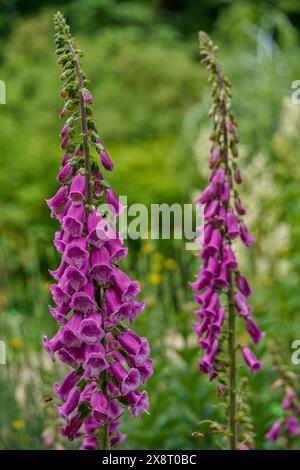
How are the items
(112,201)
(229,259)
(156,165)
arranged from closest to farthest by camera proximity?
(112,201) → (229,259) → (156,165)

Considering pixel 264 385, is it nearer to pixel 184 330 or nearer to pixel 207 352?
pixel 184 330

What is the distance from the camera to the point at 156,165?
10594 millimetres

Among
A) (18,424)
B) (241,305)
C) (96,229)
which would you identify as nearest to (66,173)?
(96,229)

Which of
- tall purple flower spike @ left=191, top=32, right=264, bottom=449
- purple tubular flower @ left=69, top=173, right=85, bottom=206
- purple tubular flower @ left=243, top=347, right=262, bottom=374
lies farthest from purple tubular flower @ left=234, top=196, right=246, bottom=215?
purple tubular flower @ left=69, top=173, right=85, bottom=206

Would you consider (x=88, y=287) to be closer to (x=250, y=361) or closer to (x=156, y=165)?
(x=250, y=361)

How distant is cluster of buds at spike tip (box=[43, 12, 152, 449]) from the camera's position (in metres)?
2.06

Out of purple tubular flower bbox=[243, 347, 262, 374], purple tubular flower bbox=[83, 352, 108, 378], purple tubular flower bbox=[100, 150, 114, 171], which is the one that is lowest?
purple tubular flower bbox=[243, 347, 262, 374]

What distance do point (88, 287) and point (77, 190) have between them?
10.0 inches

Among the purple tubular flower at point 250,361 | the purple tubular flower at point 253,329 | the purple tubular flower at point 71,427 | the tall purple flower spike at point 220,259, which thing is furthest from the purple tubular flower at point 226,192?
the purple tubular flower at point 71,427

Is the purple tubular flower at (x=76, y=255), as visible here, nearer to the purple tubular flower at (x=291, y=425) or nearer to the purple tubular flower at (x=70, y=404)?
the purple tubular flower at (x=70, y=404)

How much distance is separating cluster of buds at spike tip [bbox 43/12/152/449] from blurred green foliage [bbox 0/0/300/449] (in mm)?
730

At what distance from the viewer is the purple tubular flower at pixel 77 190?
6.86 ft

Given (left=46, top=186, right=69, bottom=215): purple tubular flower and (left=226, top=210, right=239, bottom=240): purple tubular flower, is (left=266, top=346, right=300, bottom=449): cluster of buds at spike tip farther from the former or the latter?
(left=46, top=186, right=69, bottom=215): purple tubular flower

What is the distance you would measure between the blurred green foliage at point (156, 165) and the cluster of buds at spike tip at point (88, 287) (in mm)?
730
